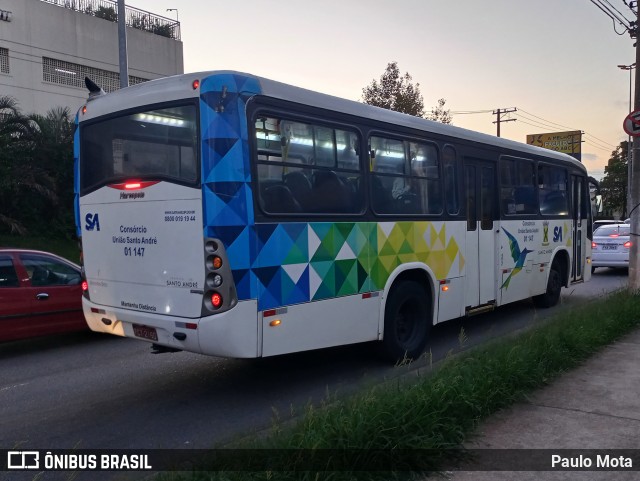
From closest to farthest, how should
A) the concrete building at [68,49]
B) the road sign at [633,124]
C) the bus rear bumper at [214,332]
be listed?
1. the bus rear bumper at [214,332]
2. the road sign at [633,124]
3. the concrete building at [68,49]

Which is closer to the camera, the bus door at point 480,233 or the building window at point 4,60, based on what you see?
the bus door at point 480,233

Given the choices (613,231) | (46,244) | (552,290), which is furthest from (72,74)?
(552,290)

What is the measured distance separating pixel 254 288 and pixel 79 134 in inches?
118

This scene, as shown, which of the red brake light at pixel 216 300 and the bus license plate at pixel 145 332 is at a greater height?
the red brake light at pixel 216 300

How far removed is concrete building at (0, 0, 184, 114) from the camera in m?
25.0

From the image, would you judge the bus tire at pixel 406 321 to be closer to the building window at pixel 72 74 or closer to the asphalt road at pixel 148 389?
the asphalt road at pixel 148 389

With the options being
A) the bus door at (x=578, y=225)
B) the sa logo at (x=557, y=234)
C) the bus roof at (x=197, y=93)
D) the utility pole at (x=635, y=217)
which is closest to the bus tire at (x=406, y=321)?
the bus roof at (x=197, y=93)

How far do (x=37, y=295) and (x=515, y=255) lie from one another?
736 cm

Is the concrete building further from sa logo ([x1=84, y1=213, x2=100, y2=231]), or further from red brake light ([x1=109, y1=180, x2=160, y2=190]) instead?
red brake light ([x1=109, y1=180, x2=160, y2=190])

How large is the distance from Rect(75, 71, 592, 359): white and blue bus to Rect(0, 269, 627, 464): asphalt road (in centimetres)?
63

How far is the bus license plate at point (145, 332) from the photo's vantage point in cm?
615

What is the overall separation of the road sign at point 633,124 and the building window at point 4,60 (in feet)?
74.4

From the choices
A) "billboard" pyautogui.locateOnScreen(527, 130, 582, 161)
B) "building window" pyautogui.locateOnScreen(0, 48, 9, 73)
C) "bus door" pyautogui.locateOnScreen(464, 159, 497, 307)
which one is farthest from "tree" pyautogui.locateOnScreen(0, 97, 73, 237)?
"billboard" pyautogui.locateOnScreen(527, 130, 582, 161)

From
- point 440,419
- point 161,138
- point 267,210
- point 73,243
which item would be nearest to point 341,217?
point 267,210
